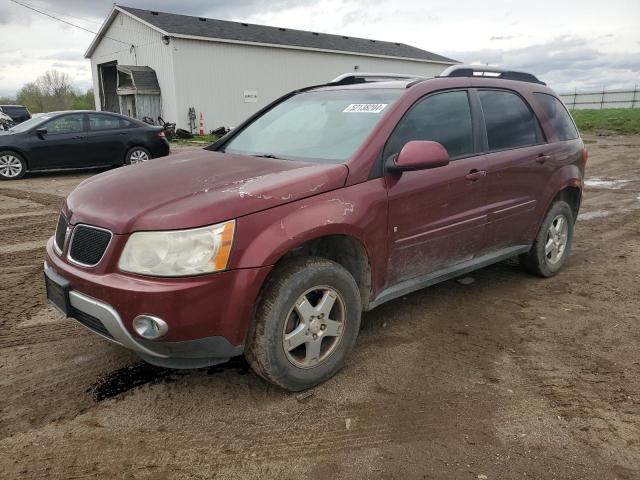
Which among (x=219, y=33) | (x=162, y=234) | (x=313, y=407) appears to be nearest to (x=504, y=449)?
(x=313, y=407)

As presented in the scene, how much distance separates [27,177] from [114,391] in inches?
420

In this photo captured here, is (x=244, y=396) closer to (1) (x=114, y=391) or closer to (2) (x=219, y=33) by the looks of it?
(1) (x=114, y=391)

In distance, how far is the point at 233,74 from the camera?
2591 centimetres

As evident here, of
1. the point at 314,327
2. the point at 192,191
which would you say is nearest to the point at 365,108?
the point at 192,191

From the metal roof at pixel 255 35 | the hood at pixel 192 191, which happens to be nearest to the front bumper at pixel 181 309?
the hood at pixel 192 191

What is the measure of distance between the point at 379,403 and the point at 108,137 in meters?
11.0

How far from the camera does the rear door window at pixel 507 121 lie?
434 cm

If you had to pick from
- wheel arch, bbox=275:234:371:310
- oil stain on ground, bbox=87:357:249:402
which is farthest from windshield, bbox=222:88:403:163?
oil stain on ground, bbox=87:357:249:402

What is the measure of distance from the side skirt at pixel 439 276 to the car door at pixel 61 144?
10213mm

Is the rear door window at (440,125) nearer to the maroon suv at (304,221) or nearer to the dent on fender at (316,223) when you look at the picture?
the maroon suv at (304,221)

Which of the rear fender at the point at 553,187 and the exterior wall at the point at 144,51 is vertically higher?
the exterior wall at the point at 144,51

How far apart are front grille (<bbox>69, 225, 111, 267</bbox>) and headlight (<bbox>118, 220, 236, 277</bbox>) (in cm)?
28

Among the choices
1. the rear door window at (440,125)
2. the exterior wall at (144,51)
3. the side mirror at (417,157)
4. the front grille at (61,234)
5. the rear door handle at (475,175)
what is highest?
the exterior wall at (144,51)

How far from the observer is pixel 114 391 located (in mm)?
3186
